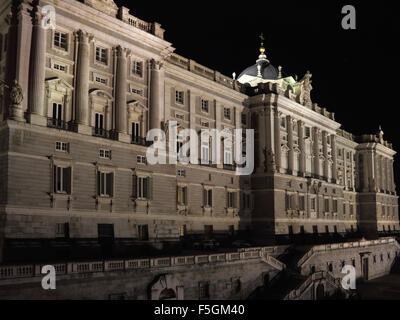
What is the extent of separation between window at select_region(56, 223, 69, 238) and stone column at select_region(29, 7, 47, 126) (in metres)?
8.13

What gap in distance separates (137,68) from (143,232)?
643 inches

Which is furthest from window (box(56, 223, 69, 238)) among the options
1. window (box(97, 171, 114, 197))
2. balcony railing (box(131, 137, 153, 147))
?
balcony railing (box(131, 137, 153, 147))

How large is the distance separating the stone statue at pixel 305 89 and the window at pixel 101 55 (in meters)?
38.0

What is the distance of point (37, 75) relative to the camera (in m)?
34.9

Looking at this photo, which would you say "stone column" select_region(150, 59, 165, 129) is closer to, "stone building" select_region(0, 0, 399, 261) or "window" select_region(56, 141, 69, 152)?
"stone building" select_region(0, 0, 399, 261)

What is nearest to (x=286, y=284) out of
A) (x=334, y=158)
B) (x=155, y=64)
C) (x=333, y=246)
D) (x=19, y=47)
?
(x=333, y=246)

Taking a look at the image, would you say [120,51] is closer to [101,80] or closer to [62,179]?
[101,80]

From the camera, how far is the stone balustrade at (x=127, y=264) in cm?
2480

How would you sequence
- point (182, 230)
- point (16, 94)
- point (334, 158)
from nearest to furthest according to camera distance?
point (16, 94) < point (182, 230) < point (334, 158)

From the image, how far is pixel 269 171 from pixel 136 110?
24.0 metres

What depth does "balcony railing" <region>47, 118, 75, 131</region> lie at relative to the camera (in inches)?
1405

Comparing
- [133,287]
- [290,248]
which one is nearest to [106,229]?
[133,287]

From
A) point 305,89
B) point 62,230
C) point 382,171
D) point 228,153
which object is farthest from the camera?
point 382,171

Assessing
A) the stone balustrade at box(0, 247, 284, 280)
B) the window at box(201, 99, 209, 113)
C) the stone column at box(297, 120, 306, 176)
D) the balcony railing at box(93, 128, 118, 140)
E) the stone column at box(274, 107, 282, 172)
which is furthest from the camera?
the stone column at box(297, 120, 306, 176)
